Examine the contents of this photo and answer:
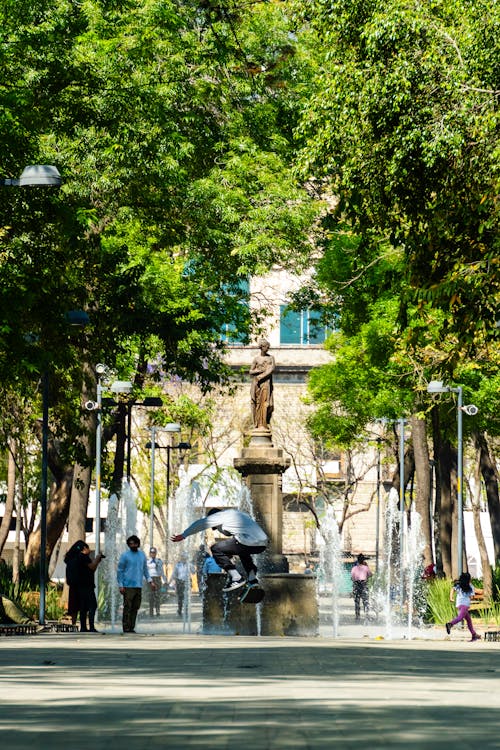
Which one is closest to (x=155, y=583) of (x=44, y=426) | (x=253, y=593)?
(x=44, y=426)

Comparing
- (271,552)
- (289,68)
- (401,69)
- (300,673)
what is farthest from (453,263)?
(289,68)

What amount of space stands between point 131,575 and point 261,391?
7.39m

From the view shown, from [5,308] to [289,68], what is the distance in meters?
19.2

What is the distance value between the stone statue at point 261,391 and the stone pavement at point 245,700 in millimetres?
14196

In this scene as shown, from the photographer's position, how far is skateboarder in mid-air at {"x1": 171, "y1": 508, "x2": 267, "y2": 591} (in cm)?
2205

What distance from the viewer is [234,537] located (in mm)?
22344

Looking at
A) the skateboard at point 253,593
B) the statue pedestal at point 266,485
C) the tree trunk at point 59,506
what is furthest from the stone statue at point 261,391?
the skateboard at point 253,593

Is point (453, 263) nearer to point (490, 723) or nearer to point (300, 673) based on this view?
point (300, 673)

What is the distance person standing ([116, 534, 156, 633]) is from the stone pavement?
24.6ft

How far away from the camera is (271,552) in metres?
31.1

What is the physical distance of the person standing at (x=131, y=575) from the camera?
25875mm

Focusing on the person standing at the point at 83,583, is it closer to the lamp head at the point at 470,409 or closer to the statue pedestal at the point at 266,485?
the statue pedestal at the point at 266,485

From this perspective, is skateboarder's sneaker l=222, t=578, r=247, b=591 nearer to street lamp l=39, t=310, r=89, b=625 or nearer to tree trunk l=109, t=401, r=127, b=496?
street lamp l=39, t=310, r=89, b=625

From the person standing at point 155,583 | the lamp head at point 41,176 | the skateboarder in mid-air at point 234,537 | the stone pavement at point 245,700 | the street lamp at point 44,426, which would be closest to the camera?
the stone pavement at point 245,700
